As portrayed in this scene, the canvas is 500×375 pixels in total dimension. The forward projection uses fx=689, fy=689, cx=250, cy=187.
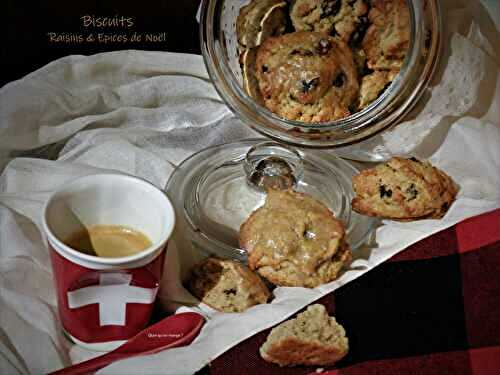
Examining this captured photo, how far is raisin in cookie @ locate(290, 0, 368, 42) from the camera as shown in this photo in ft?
3.37

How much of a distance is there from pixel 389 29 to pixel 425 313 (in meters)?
0.43

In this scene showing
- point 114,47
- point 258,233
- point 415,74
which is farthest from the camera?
point 114,47

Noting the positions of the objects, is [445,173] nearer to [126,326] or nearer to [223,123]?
[223,123]

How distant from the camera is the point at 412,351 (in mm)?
803

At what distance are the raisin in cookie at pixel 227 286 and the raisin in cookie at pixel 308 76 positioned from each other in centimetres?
27

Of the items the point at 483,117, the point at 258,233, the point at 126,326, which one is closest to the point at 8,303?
the point at 126,326

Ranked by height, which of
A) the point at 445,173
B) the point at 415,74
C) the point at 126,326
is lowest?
the point at 126,326

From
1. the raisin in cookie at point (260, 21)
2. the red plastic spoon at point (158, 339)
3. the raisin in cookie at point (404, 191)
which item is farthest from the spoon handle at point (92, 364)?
the raisin in cookie at point (260, 21)

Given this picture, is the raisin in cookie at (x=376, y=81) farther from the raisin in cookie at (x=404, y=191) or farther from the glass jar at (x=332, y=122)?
the raisin in cookie at (x=404, y=191)

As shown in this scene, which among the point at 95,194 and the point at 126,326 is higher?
the point at 95,194

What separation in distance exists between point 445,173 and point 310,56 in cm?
27

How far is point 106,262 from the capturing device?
0.72m

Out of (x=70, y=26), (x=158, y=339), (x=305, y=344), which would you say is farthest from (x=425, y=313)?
(x=70, y=26)

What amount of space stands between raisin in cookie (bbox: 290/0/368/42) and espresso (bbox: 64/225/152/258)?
424 millimetres
